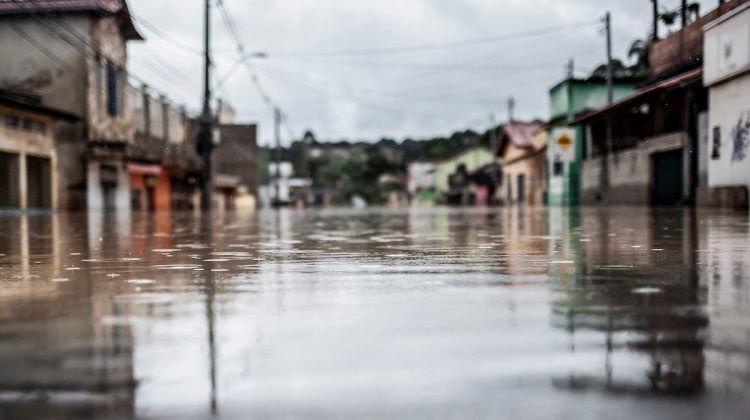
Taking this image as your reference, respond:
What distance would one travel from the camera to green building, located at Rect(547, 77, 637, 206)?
30703 millimetres

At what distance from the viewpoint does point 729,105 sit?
12625 mm

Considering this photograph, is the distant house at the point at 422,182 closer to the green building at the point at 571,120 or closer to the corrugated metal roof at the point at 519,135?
the corrugated metal roof at the point at 519,135

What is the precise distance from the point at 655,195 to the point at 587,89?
1182 cm

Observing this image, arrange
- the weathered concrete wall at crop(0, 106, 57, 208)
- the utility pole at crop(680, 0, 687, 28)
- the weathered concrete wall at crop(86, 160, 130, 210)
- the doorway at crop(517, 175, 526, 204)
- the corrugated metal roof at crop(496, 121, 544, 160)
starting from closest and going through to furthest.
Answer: the utility pole at crop(680, 0, 687, 28) < the weathered concrete wall at crop(0, 106, 57, 208) < the weathered concrete wall at crop(86, 160, 130, 210) < the doorway at crop(517, 175, 526, 204) < the corrugated metal roof at crop(496, 121, 544, 160)

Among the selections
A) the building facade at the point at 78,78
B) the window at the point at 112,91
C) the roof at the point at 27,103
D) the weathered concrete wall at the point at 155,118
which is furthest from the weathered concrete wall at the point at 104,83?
the weathered concrete wall at the point at 155,118

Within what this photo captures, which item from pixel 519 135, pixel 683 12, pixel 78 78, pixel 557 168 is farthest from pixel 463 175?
pixel 78 78

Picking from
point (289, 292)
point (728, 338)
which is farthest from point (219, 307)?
point (728, 338)

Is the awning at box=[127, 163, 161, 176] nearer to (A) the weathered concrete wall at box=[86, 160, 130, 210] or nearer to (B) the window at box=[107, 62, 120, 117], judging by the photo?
(A) the weathered concrete wall at box=[86, 160, 130, 210]

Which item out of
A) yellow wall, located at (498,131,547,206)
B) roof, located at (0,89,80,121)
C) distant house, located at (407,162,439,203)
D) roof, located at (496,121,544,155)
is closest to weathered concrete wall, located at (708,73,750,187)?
roof, located at (0,89,80,121)

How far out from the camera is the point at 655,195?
21.9 meters

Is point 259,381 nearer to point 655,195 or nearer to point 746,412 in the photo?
point 746,412

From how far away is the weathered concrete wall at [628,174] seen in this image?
68.6 ft

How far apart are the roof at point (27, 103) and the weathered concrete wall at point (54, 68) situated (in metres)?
0.73

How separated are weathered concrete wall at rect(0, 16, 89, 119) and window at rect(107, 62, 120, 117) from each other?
5.80ft
